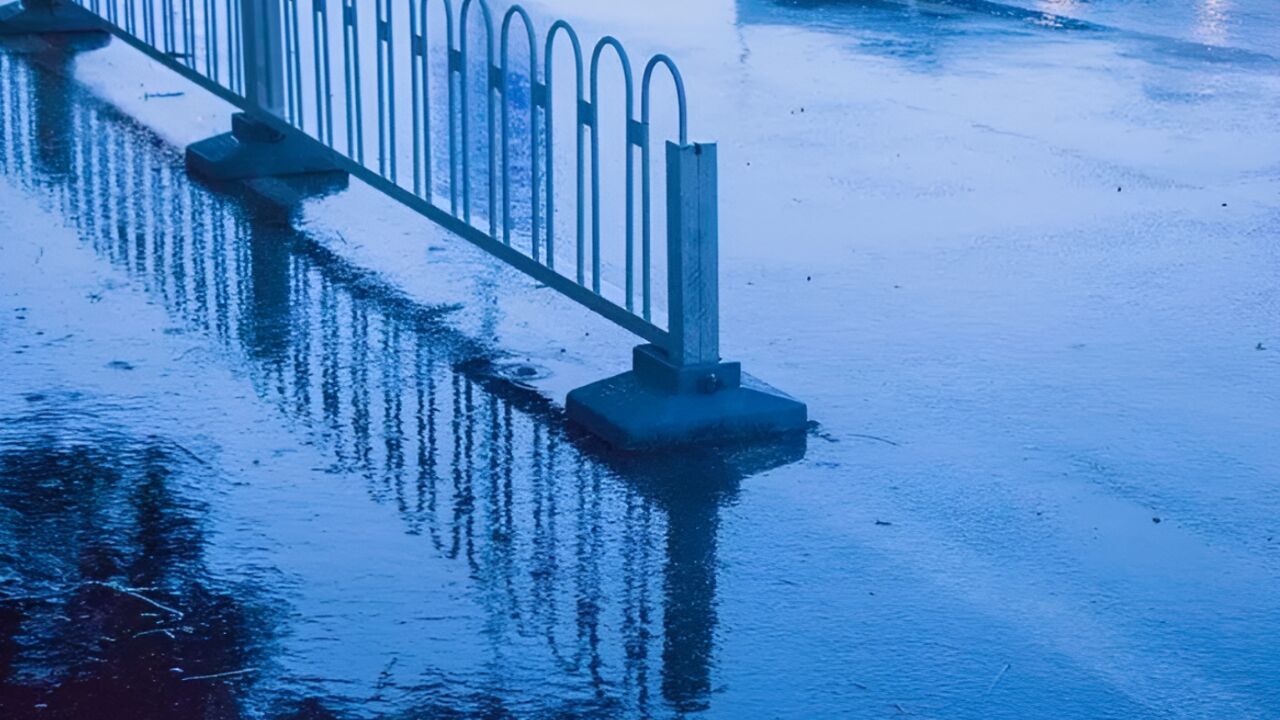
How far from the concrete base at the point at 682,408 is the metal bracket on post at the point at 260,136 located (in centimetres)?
371

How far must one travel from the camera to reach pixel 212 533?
19.4 feet

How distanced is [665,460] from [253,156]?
4.51 meters

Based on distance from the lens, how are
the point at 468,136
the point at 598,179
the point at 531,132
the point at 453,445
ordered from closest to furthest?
the point at 453,445 < the point at 598,179 < the point at 531,132 < the point at 468,136

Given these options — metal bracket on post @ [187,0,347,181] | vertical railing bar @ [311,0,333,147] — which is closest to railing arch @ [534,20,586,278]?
vertical railing bar @ [311,0,333,147]


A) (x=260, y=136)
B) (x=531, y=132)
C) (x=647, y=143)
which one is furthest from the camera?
(x=260, y=136)

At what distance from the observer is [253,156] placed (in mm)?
10430

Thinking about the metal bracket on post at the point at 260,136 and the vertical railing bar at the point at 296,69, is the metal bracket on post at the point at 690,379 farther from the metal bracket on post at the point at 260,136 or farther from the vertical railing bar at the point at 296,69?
the metal bracket on post at the point at 260,136

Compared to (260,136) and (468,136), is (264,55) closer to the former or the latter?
(260,136)

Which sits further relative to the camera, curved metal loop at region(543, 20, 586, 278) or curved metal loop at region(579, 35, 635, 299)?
curved metal loop at region(543, 20, 586, 278)

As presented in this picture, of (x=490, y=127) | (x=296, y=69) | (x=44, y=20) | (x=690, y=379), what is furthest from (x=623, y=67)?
(x=44, y=20)

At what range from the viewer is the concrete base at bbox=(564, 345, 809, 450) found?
22.0ft

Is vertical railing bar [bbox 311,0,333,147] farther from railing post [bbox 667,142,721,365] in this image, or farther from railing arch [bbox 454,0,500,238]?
railing post [bbox 667,142,721,365]

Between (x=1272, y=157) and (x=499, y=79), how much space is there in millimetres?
5080

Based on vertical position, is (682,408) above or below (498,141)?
below
